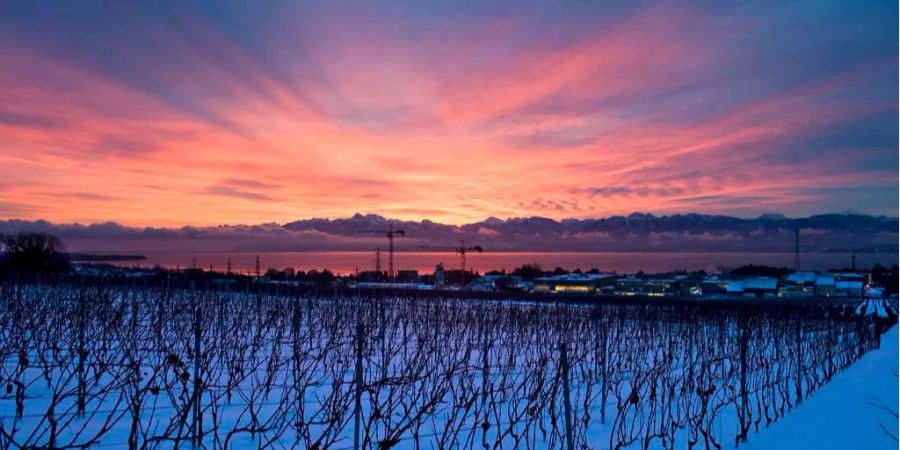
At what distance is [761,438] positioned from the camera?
5.75 m

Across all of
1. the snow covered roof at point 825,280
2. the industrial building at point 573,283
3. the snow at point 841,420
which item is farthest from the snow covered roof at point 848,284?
the snow at point 841,420

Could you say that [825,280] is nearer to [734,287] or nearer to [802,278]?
[802,278]

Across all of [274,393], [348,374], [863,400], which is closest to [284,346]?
[348,374]

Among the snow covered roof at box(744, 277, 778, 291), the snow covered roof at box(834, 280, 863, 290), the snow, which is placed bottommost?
the snow covered roof at box(834, 280, 863, 290)

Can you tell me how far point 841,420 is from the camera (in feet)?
20.6

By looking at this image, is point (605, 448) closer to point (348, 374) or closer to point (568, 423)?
point (568, 423)

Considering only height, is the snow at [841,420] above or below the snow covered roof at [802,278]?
above

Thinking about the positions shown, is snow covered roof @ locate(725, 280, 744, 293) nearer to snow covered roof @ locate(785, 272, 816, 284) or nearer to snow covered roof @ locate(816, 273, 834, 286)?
snow covered roof @ locate(816, 273, 834, 286)

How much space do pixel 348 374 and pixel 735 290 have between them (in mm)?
51654

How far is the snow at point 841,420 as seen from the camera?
5.50 metres

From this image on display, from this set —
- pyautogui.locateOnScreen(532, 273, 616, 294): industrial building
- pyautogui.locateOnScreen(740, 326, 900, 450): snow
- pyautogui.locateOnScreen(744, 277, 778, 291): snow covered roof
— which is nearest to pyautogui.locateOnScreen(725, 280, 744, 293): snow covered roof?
pyautogui.locateOnScreen(744, 277, 778, 291): snow covered roof

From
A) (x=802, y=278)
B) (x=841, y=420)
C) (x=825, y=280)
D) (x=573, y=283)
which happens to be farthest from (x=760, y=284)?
(x=841, y=420)

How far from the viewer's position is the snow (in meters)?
5.50

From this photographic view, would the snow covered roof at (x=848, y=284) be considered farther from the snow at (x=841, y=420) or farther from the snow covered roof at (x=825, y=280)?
the snow at (x=841, y=420)
